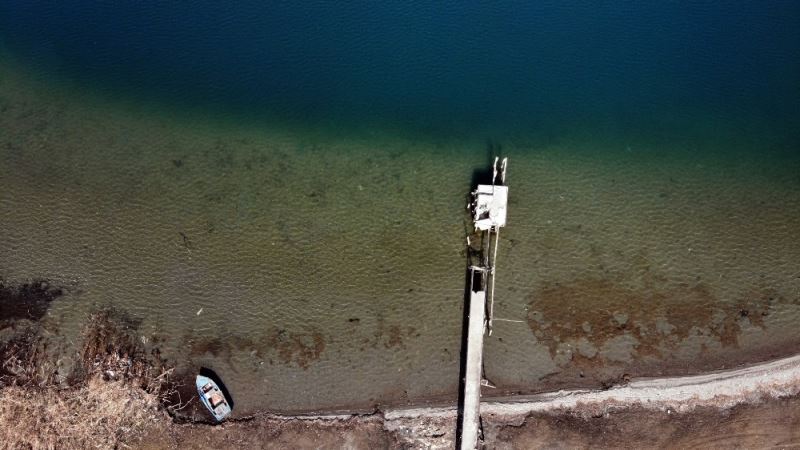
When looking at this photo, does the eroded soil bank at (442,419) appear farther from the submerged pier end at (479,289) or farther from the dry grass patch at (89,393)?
the submerged pier end at (479,289)

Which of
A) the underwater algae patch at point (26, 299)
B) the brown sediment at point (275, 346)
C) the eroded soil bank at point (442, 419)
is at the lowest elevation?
the eroded soil bank at point (442, 419)

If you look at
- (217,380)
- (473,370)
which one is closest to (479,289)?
(473,370)

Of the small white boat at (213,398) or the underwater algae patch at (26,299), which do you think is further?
the underwater algae patch at (26,299)

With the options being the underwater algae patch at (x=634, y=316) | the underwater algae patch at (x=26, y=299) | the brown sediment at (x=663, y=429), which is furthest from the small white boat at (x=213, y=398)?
the underwater algae patch at (x=634, y=316)

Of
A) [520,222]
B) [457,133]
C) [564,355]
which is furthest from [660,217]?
[457,133]

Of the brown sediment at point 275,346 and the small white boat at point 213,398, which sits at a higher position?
the brown sediment at point 275,346

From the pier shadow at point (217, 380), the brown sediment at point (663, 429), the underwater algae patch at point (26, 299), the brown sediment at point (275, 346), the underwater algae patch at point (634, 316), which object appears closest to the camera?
the brown sediment at point (663, 429)

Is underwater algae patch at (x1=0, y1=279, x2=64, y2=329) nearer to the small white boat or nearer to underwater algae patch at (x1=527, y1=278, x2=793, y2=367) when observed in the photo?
the small white boat

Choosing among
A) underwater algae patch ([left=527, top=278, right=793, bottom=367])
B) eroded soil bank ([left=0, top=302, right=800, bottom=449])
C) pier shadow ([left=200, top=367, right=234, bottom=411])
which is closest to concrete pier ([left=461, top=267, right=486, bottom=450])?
eroded soil bank ([left=0, top=302, right=800, bottom=449])
